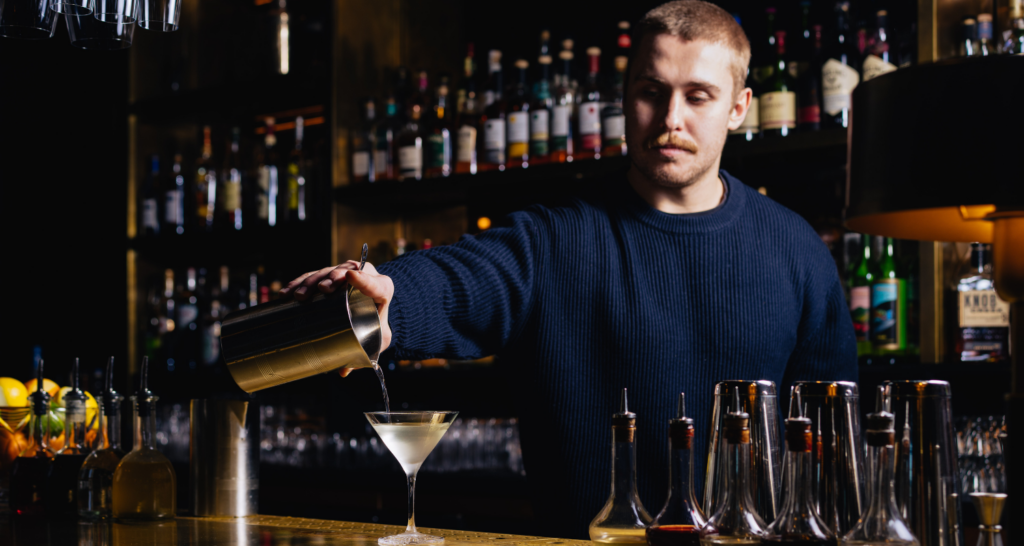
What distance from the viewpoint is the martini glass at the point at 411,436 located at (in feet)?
3.84

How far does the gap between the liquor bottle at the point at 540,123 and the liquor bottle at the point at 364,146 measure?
1.85ft

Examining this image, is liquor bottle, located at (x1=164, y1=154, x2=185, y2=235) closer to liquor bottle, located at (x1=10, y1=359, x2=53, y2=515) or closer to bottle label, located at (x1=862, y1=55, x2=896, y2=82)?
liquor bottle, located at (x1=10, y1=359, x2=53, y2=515)

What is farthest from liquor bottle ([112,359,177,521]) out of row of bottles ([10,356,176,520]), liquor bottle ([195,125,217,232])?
liquor bottle ([195,125,217,232])

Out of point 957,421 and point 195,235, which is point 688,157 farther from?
point 195,235

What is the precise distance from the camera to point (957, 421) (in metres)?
2.17

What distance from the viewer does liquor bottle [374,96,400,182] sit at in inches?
114

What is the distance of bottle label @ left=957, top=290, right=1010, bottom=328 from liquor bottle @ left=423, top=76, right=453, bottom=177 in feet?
Answer: 4.64

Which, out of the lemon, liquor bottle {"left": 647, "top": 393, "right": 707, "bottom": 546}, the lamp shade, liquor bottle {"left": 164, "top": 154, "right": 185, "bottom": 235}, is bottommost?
liquor bottle {"left": 647, "top": 393, "right": 707, "bottom": 546}

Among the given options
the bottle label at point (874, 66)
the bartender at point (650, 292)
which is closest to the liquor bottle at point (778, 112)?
the bottle label at point (874, 66)

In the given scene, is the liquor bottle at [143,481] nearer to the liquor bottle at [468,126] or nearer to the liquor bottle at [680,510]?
the liquor bottle at [680,510]

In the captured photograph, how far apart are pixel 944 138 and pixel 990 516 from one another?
0.33 metres

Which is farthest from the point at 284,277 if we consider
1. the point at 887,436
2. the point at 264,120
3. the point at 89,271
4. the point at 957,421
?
the point at 887,436

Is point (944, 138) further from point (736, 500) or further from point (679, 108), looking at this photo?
point (679, 108)

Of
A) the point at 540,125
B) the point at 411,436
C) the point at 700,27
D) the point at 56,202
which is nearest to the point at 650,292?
the point at 700,27
